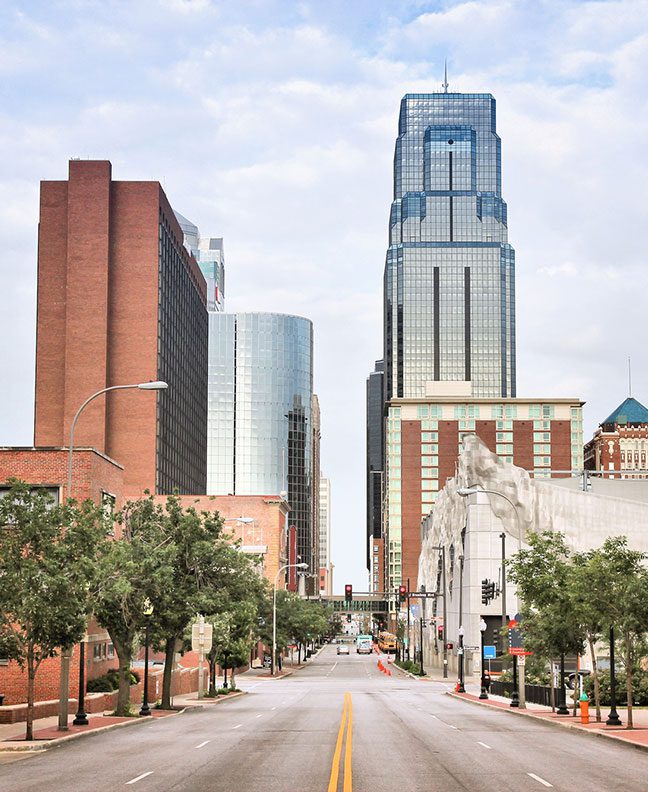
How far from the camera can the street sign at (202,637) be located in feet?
162

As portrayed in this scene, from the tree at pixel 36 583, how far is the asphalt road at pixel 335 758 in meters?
3.01

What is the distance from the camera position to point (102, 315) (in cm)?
13350

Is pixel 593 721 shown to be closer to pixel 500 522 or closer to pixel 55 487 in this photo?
pixel 55 487

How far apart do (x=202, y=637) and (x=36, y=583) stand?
2057cm

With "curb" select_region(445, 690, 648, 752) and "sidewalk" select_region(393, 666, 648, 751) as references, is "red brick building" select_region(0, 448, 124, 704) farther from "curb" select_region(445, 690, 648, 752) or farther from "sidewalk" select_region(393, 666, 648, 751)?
"sidewalk" select_region(393, 666, 648, 751)

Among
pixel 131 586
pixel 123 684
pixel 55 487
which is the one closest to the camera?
pixel 131 586

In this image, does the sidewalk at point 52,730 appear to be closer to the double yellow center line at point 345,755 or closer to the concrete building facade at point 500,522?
the double yellow center line at point 345,755

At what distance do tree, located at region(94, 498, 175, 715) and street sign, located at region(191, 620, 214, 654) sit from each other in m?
5.26

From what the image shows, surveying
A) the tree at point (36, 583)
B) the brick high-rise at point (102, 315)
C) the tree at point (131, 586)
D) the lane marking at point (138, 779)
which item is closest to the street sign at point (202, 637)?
the tree at point (131, 586)

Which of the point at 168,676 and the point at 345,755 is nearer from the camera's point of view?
the point at 345,755

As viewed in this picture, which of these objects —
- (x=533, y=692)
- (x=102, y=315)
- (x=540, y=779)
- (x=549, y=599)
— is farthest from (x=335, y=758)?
(x=102, y=315)

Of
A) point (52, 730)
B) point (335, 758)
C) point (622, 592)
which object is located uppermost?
point (622, 592)

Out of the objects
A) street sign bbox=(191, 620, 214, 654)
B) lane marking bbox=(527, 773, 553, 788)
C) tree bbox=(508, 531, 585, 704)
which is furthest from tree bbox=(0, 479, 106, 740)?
street sign bbox=(191, 620, 214, 654)

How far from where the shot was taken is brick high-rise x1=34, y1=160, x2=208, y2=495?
433 ft
